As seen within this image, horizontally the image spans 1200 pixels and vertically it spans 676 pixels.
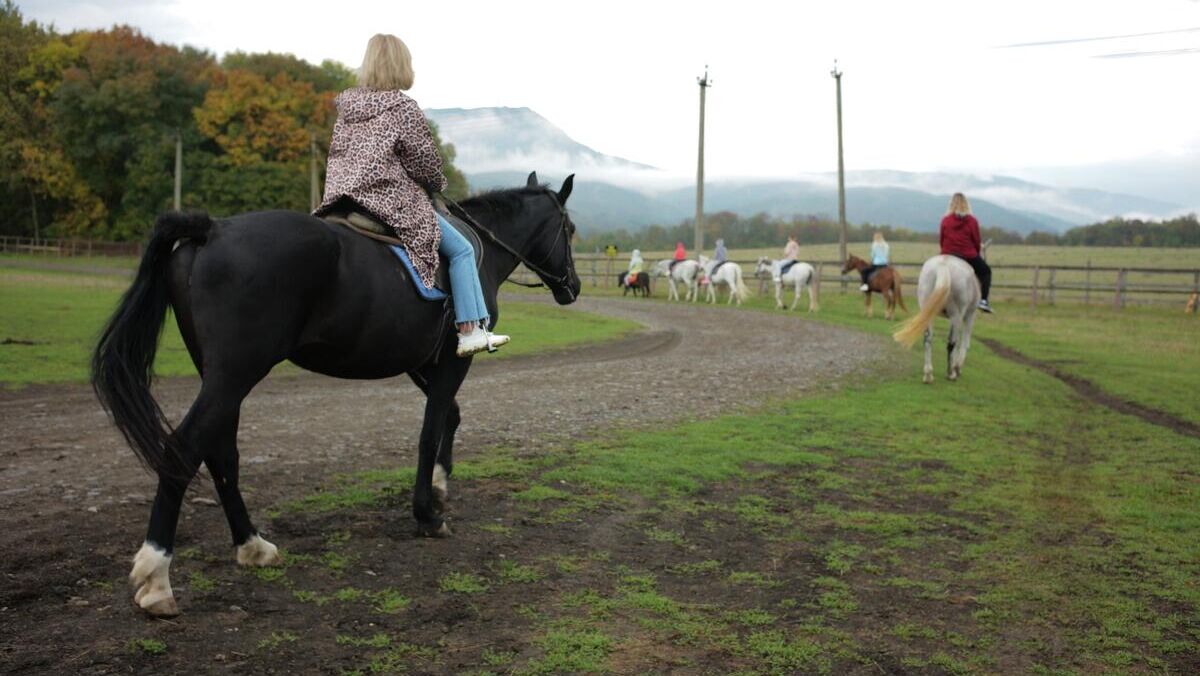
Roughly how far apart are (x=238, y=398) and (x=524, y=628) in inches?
73.2

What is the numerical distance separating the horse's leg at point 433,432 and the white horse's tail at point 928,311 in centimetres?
935

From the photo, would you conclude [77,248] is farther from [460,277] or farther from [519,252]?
[460,277]

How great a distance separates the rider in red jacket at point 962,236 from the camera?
15125mm

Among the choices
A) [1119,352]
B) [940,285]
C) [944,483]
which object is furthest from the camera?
[1119,352]

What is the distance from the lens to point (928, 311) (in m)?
14.2

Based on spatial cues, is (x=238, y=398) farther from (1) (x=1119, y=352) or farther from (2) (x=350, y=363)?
(1) (x=1119, y=352)

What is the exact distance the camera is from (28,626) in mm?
4227

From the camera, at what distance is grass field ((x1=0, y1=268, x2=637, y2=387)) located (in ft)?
43.9

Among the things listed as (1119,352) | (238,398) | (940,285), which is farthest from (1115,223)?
(238,398)

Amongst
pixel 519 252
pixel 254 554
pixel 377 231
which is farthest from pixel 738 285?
pixel 254 554

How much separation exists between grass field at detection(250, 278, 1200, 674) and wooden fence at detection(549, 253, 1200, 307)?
4464 millimetres

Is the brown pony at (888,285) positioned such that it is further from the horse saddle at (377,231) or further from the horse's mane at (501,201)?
the horse saddle at (377,231)

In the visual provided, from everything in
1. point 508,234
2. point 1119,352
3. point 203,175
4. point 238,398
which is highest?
point 203,175

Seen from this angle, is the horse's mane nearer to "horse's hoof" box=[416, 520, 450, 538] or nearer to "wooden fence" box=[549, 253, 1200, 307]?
"horse's hoof" box=[416, 520, 450, 538]
